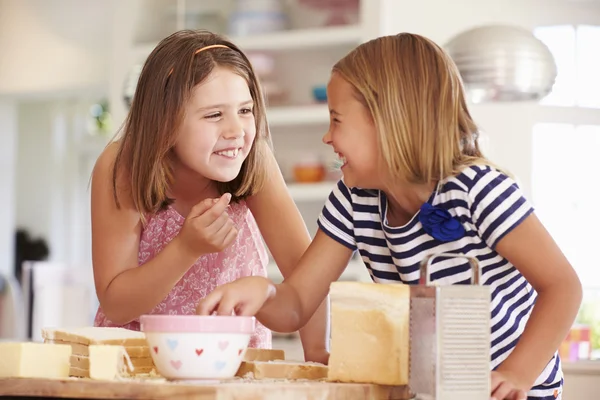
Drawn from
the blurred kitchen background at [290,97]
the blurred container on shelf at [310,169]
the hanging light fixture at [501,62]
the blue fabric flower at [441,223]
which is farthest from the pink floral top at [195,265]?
the blurred container on shelf at [310,169]

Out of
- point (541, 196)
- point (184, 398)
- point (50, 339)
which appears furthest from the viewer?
point (541, 196)

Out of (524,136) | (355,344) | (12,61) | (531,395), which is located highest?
(12,61)

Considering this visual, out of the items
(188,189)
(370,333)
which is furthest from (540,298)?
(188,189)

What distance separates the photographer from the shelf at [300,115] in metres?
4.09

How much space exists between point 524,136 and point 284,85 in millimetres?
1382

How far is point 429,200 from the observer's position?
1242 mm

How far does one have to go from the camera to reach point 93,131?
24.7 feet

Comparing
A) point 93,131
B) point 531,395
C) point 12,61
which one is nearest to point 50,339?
point 531,395

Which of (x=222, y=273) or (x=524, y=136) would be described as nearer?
(x=222, y=273)

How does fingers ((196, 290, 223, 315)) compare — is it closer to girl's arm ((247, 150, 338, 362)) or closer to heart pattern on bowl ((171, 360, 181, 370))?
heart pattern on bowl ((171, 360, 181, 370))

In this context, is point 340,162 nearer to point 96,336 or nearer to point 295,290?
point 295,290

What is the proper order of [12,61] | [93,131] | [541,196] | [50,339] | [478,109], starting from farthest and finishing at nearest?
[93,131], [12,61], [541,196], [478,109], [50,339]

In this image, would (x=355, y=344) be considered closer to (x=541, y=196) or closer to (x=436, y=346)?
(x=436, y=346)

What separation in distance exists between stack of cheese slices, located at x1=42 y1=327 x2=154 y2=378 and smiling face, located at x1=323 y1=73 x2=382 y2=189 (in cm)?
38
